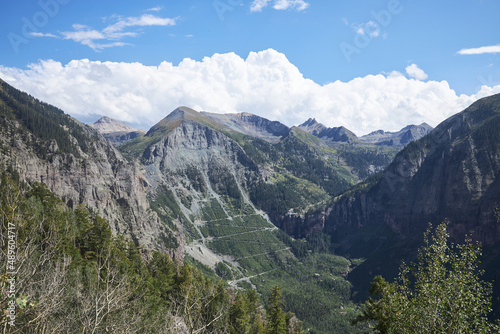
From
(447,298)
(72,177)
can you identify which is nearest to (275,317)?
(447,298)

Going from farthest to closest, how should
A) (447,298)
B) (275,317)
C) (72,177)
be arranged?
(72,177)
(275,317)
(447,298)

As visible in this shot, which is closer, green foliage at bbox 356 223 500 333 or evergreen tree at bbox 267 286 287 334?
green foliage at bbox 356 223 500 333

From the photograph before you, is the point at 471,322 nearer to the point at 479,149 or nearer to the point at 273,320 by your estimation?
the point at 273,320

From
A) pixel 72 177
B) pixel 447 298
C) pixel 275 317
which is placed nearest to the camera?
pixel 447 298

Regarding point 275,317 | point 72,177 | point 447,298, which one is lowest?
point 275,317

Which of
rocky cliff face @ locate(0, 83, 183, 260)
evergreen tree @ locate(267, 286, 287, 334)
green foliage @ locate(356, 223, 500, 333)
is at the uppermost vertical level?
rocky cliff face @ locate(0, 83, 183, 260)

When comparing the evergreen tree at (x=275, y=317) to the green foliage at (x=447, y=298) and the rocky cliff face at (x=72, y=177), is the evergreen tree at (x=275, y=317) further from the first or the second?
the rocky cliff face at (x=72, y=177)

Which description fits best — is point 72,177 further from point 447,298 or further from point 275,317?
point 447,298

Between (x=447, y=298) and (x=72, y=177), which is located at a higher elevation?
(x=72, y=177)

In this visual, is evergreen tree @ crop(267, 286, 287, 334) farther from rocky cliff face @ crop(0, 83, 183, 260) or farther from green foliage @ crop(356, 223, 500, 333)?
rocky cliff face @ crop(0, 83, 183, 260)

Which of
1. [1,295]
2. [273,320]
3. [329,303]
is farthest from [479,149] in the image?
[1,295]

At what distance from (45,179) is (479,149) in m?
248

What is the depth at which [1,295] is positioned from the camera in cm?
1258

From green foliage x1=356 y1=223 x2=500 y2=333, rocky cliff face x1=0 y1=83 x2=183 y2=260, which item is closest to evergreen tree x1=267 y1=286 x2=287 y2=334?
green foliage x1=356 y1=223 x2=500 y2=333
